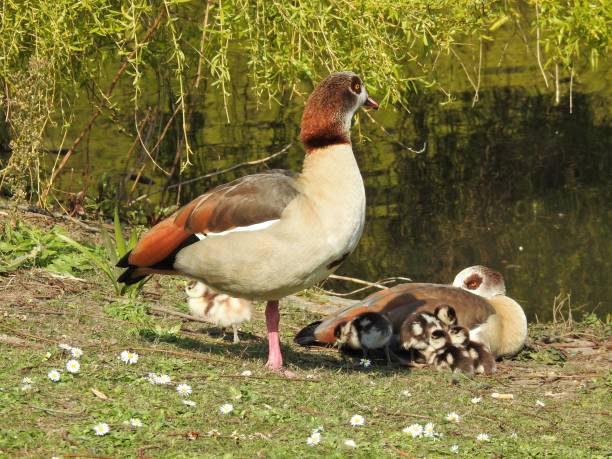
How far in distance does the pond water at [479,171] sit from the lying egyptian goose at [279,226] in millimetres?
2901

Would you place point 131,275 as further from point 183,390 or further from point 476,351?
point 476,351

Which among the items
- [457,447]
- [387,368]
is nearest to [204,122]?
[387,368]

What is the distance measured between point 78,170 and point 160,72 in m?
A: 3.08

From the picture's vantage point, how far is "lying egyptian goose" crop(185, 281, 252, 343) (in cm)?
743

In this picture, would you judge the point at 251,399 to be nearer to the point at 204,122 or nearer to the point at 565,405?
the point at 565,405

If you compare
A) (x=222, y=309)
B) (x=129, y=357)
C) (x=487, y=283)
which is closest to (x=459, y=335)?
(x=487, y=283)

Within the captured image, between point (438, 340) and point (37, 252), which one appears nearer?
point (438, 340)

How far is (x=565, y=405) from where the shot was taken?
21.8ft

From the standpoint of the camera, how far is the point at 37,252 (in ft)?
27.2

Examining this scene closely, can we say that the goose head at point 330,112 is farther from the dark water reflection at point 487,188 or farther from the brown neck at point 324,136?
the dark water reflection at point 487,188

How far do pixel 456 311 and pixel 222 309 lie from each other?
1.60m

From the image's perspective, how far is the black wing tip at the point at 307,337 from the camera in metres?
7.70

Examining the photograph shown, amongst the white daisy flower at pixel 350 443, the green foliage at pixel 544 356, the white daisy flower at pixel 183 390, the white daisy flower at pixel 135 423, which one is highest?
the white daisy flower at pixel 183 390

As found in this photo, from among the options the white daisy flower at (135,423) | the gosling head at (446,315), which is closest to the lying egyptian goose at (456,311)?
the gosling head at (446,315)
